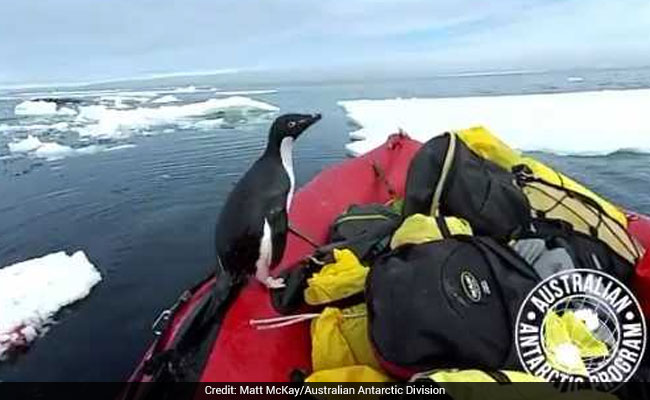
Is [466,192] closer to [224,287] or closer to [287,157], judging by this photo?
[287,157]

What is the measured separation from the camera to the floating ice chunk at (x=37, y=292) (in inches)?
94.0

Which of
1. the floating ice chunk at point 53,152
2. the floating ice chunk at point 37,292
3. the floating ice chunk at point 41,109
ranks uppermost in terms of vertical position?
the floating ice chunk at point 37,292

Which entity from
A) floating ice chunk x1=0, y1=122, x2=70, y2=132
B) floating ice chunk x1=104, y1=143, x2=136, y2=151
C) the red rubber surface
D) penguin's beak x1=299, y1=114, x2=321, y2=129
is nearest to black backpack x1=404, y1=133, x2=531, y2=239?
penguin's beak x1=299, y1=114, x2=321, y2=129

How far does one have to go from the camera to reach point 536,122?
7.64 metres

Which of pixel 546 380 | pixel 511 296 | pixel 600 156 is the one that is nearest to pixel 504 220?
pixel 511 296

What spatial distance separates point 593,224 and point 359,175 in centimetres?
118

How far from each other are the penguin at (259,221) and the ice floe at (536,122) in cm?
445

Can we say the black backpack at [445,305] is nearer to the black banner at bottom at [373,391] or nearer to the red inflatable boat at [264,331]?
the black banner at bottom at [373,391]

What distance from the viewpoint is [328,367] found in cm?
120

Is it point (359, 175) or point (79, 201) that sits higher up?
point (359, 175)

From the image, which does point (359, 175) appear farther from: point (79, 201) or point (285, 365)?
point (79, 201)

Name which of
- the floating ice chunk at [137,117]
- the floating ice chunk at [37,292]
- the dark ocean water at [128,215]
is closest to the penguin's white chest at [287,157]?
the dark ocean water at [128,215]

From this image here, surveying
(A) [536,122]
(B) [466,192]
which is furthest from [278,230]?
(A) [536,122]

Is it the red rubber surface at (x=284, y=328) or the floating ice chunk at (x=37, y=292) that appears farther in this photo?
the floating ice chunk at (x=37, y=292)
